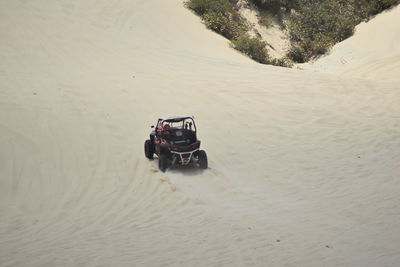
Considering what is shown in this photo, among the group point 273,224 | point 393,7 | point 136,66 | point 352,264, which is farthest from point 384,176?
point 393,7

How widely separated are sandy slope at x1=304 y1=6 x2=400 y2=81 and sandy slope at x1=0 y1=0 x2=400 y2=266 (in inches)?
132

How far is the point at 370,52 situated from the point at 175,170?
15632mm

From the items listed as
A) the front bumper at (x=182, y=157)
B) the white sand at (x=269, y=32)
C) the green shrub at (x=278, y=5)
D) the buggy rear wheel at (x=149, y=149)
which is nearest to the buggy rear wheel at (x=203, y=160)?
the front bumper at (x=182, y=157)

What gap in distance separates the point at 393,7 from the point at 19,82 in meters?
18.6

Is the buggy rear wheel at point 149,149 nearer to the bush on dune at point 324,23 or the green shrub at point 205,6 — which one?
the green shrub at point 205,6

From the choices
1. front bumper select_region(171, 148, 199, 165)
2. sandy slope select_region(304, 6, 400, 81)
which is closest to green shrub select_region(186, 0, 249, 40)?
sandy slope select_region(304, 6, 400, 81)

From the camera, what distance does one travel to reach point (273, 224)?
9.19 metres

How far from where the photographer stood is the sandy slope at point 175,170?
8289 millimetres

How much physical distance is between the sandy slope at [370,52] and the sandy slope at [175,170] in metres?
3.36

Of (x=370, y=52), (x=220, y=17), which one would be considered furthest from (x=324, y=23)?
(x=220, y=17)

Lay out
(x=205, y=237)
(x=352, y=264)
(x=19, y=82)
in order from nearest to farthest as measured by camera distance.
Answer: (x=352, y=264)
(x=205, y=237)
(x=19, y=82)

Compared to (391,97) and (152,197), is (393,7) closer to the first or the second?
(391,97)

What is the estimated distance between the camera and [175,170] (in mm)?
11922

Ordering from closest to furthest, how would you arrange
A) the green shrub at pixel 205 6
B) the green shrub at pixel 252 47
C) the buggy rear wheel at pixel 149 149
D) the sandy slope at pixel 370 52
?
the buggy rear wheel at pixel 149 149 < the sandy slope at pixel 370 52 < the green shrub at pixel 252 47 < the green shrub at pixel 205 6
